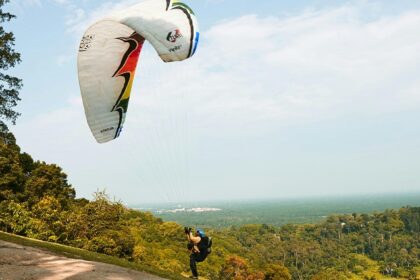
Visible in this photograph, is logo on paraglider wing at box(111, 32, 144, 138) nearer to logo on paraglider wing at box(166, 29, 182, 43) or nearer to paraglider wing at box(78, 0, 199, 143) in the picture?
paraglider wing at box(78, 0, 199, 143)

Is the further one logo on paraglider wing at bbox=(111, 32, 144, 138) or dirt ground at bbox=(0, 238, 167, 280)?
logo on paraglider wing at bbox=(111, 32, 144, 138)

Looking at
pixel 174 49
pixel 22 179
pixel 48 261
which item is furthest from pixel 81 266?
pixel 22 179

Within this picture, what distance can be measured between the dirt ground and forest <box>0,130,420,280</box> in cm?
892

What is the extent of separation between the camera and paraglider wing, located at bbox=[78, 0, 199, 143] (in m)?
11.0

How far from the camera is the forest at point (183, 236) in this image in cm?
2480

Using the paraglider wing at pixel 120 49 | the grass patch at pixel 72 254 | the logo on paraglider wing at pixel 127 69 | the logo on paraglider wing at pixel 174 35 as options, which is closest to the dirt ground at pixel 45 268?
the grass patch at pixel 72 254

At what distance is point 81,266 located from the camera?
11531 mm

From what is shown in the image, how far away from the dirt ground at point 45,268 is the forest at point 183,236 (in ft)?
29.3

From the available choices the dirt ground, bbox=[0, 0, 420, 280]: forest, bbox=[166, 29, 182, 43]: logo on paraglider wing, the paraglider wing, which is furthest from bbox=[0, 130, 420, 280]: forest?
bbox=[166, 29, 182, 43]: logo on paraglider wing

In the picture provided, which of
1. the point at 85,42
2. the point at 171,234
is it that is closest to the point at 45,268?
the point at 85,42

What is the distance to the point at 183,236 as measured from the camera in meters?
75.8

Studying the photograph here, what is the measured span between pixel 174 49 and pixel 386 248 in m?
155

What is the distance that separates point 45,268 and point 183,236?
2621 inches

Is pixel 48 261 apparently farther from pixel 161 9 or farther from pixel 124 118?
pixel 161 9
